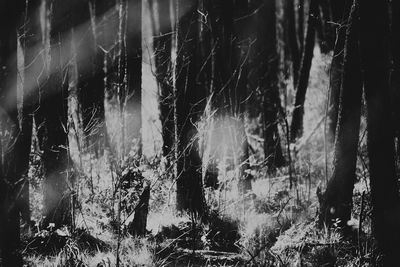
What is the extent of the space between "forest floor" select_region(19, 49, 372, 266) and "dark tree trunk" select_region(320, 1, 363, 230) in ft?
1.11

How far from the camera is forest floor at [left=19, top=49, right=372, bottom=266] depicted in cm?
507

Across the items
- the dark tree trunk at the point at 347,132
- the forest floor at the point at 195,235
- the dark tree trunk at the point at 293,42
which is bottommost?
the forest floor at the point at 195,235

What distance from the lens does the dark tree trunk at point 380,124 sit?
458 centimetres

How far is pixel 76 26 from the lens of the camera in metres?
7.96

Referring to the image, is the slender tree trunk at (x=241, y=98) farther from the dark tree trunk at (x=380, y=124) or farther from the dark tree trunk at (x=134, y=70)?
the dark tree trunk at (x=380, y=124)

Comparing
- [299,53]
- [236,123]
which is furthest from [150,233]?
[299,53]

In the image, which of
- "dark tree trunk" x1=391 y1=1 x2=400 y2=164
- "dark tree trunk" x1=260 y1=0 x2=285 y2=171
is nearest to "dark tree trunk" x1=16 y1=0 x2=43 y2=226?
"dark tree trunk" x1=260 y1=0 x2=285 y2=171

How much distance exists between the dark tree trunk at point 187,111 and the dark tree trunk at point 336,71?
225cm

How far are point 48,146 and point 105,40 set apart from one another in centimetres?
593

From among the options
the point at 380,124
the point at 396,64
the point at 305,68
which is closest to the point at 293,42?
the point at 305,68

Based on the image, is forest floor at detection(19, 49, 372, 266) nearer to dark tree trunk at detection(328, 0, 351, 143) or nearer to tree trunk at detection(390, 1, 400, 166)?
tree trunk at detection(390, 1, 400, 166)

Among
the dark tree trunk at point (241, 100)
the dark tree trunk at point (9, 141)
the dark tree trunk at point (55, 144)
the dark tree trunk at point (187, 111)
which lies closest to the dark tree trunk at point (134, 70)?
the dark tree trunk at point (187, 111)

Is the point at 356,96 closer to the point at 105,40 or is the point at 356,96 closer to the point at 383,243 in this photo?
the point at 383,243

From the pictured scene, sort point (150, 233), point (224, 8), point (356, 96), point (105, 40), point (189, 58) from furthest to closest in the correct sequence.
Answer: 1. point (105, 40)
2. point (224, 8)
3. point (189, 58)
4. point (150, 233)
5. point (356, 96)
